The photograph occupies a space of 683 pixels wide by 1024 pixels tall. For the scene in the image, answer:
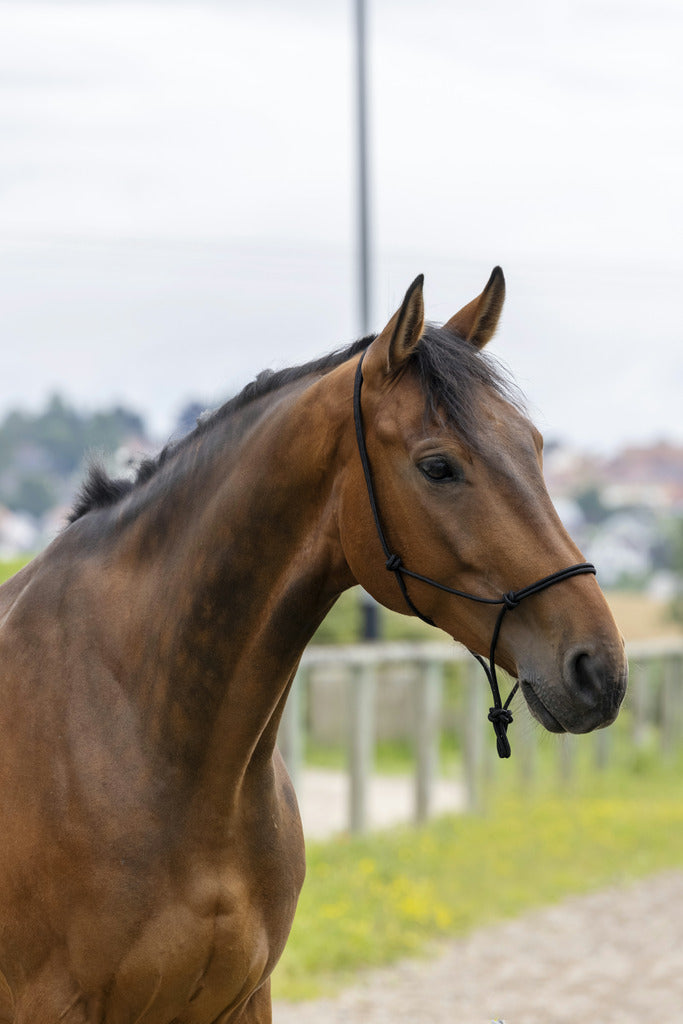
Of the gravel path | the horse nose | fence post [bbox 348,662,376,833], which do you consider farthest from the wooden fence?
the horse nose

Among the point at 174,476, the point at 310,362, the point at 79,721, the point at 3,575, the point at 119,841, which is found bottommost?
the point at 3,575

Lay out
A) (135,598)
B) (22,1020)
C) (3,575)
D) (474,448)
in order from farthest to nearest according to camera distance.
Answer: (3,575)
(135,598)
(22,1020)
(474,448)

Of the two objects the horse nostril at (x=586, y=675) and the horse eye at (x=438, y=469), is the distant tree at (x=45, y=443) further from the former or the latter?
the horse nostril at (x=586, y=675)

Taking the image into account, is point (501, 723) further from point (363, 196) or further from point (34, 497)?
point (34, 497)

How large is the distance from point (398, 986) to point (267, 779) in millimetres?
3425

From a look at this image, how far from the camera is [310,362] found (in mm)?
2859

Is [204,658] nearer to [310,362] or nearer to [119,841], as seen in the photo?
[119,841]

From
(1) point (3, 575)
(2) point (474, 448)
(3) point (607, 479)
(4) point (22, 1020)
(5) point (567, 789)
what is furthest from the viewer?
(3) point (607, 479)

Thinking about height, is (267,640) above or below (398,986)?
above

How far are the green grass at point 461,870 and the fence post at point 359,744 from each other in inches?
7.6

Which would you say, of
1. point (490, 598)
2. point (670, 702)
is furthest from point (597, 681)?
point (670, 702)

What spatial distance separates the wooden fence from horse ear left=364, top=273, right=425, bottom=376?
3.98m

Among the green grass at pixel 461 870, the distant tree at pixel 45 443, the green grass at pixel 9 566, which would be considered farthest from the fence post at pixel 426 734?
the distant tree at pixel 45 443

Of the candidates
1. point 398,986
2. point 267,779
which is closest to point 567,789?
point 398,986
